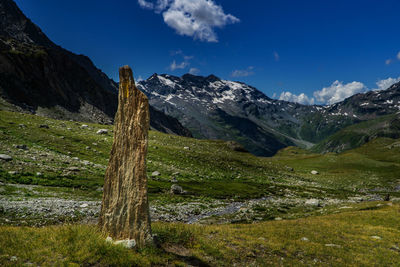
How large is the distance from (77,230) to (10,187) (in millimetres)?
19987

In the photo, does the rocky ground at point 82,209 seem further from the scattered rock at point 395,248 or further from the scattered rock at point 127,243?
the scattered rock at point 395,248

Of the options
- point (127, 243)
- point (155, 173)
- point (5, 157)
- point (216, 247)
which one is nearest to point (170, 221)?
point (216, 247)

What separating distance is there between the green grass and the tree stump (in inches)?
38.1

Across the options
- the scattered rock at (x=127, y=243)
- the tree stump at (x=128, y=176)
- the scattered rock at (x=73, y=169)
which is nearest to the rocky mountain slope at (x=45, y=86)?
the scattered rock at (x=73, y=169)

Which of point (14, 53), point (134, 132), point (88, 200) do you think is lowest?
point (88, 200)

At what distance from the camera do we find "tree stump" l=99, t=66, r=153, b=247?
12191 mm

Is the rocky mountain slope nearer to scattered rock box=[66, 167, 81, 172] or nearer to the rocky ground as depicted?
scattered rock box=[66, 167, 81, 172]

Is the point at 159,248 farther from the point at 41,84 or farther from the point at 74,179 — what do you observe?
the point at 41,84

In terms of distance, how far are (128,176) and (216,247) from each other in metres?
7.34

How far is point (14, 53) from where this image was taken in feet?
423

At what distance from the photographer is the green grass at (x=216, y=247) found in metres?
9.73

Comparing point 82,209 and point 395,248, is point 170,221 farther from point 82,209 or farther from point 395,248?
point 395,248

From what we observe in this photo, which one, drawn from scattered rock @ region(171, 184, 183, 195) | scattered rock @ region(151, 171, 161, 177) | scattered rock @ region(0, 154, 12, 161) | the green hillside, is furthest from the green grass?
scattered rock @ region(151, 171, 161, 177)

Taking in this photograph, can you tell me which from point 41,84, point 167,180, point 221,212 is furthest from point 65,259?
point 41,84
